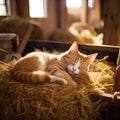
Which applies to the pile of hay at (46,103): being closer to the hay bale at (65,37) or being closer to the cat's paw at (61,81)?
the cat's paw at (61,81)

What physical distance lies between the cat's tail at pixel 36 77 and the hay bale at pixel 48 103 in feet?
0.10

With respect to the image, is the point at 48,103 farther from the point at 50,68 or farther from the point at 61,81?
the point at 50,68

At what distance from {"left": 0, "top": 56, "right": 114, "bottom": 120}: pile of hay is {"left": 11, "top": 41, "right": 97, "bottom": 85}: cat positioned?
4 cm

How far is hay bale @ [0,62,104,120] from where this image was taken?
92cm

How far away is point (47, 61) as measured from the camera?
1245 millimetres

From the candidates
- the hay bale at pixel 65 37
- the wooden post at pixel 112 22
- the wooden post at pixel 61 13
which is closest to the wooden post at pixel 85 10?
the wooden post at pixel 61 13

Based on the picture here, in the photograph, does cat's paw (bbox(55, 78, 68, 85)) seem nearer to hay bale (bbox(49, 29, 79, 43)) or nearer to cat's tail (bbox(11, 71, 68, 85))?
cat's tail (bbox(11, 71, 68, 85))

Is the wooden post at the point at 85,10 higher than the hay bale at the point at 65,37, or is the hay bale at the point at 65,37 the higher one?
the wooden post at the point at 85,10

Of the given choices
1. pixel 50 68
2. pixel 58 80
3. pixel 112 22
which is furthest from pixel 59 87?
pixel 112 22

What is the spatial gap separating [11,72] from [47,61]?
23 cm

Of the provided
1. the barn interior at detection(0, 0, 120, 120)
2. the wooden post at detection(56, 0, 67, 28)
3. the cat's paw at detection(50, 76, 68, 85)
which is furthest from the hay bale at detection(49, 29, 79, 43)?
the cat's paw at detection(50, 76, 68, 85)

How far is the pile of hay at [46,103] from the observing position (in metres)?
0.93

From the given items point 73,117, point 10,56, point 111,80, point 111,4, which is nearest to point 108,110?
point 73,117

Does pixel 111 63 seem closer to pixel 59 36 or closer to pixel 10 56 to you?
pixel 10 56
